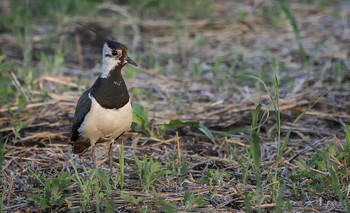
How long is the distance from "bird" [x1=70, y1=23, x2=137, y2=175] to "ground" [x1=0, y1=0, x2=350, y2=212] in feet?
0.62

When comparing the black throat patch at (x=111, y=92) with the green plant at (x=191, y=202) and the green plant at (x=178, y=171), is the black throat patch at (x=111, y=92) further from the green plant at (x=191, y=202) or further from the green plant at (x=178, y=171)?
the green plant at (x=191, y=202)

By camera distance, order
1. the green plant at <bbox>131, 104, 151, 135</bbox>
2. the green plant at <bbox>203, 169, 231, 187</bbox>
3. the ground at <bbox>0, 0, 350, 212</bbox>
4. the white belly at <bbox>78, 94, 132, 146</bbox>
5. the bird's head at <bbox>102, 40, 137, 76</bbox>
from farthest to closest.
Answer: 1. the green plant at <bbox>131, 104, 151, 135</bbox>
2. the bird's head at <bbox>102, 40, 137, 76</bbox>
3. the white belly at <bbox>78, 94, 132, 146</bbox>
4. the green plant at <bbox>203, 169, 231, 187</bbox>
5. the ground at <bbox>0, 0, 350, 212</bbox>

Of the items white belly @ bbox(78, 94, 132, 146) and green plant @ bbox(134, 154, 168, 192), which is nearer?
Result: green plant @ bbox(134, 154, 168, 192)

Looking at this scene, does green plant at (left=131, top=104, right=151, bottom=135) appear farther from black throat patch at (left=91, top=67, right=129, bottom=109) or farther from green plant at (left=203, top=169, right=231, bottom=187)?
green plant at (left=203, top=169, right=231, bottom=187)

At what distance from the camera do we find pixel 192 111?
464 cm

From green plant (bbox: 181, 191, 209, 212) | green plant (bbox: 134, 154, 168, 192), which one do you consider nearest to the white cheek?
green plant (bbox: 134, 154, 168, 192)

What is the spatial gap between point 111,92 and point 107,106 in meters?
0.11

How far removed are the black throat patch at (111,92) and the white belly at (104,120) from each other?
0.03 meters

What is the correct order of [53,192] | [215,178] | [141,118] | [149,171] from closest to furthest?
[53,192], [149,171], [215,178], [141,118]

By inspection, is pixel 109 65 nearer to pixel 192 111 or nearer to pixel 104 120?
pixel 104 120

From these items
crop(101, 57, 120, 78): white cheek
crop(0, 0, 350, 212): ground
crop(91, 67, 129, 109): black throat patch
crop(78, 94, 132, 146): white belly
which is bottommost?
crop(0, 0, 350, 212): ground

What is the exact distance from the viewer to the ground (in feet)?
9.97

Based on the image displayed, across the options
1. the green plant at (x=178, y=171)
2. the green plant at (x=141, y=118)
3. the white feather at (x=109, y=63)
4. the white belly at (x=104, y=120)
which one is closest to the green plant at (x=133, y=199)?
the green plant at (x=178, y=171)

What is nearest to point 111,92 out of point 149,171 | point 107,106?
point 107,106
